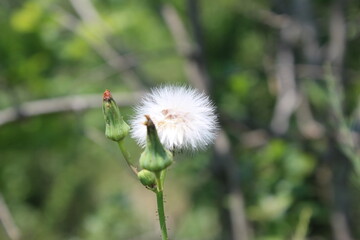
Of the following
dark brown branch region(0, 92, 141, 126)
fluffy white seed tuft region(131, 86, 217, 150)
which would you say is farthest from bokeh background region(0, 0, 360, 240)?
fluffy white seed tuft region(131, 86, 217, 150)

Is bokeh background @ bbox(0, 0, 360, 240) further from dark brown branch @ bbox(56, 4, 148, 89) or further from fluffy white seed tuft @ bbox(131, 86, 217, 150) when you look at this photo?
fluffy white seed tuft @ bbox(131, 86, 217, 150)

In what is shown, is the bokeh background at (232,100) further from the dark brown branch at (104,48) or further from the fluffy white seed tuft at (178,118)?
the fluffy white seed tuft at (178,118)

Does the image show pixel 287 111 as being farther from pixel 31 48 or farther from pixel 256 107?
pixel 31 48

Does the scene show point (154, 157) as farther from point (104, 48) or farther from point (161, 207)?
point (104, 48)

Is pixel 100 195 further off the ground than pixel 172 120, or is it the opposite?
pixel 100 195

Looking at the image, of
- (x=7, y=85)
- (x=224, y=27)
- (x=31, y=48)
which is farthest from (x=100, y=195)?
(x=7, y=85)
